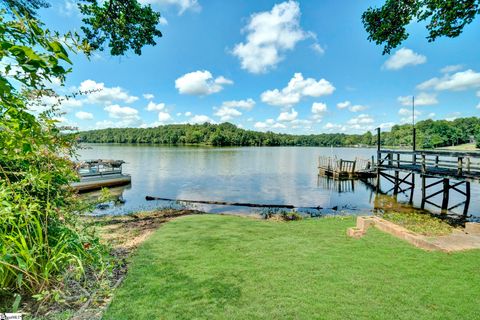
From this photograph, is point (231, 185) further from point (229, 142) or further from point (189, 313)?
point (229, 142)

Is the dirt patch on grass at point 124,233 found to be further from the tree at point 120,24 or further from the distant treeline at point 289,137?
the distant treeline at point 289,137

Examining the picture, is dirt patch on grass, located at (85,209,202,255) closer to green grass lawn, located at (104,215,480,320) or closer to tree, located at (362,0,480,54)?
green grass lawn, located at (104,215,480,320)

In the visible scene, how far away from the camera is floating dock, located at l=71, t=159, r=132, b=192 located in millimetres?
18547

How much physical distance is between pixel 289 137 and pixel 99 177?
146 m

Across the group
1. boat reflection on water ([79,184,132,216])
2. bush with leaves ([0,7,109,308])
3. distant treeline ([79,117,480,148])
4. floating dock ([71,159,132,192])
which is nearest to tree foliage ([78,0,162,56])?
bush with leaves ([0,7,109,308])

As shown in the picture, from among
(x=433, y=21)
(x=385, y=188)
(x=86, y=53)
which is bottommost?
(x=385, y=188)

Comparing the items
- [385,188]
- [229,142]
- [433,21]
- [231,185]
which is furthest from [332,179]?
[229,142]

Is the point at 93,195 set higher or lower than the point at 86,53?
lower

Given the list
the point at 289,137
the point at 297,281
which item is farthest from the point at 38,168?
the point at 289,137

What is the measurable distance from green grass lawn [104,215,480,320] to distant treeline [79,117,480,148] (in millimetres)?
112344

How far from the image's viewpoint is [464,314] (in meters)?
3.07

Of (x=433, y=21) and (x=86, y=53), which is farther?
(x=433, y=21)

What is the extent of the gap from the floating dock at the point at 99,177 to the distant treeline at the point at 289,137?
92.3 metres

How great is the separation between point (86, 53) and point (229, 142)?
126m
